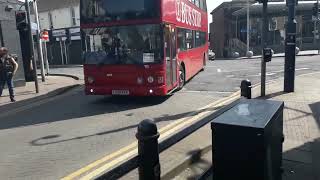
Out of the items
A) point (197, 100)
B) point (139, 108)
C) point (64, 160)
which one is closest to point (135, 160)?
point (64, 160)

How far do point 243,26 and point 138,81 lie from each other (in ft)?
120

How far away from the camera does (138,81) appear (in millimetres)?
10969

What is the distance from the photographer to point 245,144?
397cm

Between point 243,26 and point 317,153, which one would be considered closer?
point 317,153

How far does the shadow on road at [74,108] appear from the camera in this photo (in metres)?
9.79

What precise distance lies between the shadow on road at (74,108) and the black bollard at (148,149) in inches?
258

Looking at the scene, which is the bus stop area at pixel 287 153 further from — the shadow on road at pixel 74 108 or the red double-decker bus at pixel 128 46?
the shadow on road at pixel 74 108

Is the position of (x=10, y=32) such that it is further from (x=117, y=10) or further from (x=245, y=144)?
(x=245, y=144)

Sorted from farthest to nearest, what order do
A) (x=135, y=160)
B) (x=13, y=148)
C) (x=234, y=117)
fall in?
(x=13, y=148) → (x=234, y=117) → (x=135, y=160)

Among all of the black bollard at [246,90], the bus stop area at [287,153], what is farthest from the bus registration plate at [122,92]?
the black bollard at [246,90]

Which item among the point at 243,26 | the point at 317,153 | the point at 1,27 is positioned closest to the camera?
the point at 317,153

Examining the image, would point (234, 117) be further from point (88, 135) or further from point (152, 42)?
point (152, 42)

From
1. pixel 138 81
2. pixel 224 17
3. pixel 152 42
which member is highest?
pixel 224 17

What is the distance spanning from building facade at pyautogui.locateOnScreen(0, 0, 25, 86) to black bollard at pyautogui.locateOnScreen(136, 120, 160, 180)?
1529 centimetres
